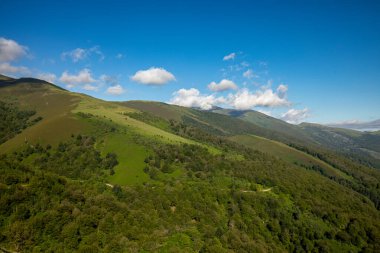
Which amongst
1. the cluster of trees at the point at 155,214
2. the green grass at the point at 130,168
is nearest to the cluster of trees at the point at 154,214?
the cluster of trees at the point at 155,214

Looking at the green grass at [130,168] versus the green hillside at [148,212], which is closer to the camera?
the green hillside at [148,212]

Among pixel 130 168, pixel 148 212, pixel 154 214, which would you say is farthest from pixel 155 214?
pixel 130 168

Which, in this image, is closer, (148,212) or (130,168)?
(148,212)

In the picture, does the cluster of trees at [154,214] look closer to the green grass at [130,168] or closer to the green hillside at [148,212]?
the green hillside at [148,212]

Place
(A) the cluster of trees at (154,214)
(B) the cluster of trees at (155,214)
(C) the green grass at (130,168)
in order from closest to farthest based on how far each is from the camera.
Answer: (A) the cluster of trees at (154,214)
(B) the cluster of trees at (155,214)
(C) the green grass at (130,168)

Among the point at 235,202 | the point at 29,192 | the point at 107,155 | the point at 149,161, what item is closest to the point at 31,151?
the point at 107,155

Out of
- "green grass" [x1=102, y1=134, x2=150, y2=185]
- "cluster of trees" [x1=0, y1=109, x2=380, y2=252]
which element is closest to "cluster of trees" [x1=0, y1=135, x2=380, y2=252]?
"cluster of trees" [x1=0, y1=109, x2=380, y2=252]

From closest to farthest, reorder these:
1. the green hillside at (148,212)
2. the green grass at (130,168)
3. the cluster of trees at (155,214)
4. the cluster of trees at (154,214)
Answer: the cluster of trees at (154,214)
the cluster of trees at (155,214)
the green hillside at (148,212)
the green grass at (130,168)

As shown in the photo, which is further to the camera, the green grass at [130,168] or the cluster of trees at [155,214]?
the green grass at [130,168]

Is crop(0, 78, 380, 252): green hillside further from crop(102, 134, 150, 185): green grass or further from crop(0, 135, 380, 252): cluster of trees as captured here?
crop(102, 134, 150, 185): green grass

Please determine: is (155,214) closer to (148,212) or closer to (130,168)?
(148,212)

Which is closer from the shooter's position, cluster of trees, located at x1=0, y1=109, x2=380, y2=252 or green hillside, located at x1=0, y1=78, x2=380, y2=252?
cluster of trees, located at x1=0, y1=109, x2=380, y2=252

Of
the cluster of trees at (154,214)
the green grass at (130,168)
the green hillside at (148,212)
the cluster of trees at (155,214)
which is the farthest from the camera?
the green grass at (130,168)
